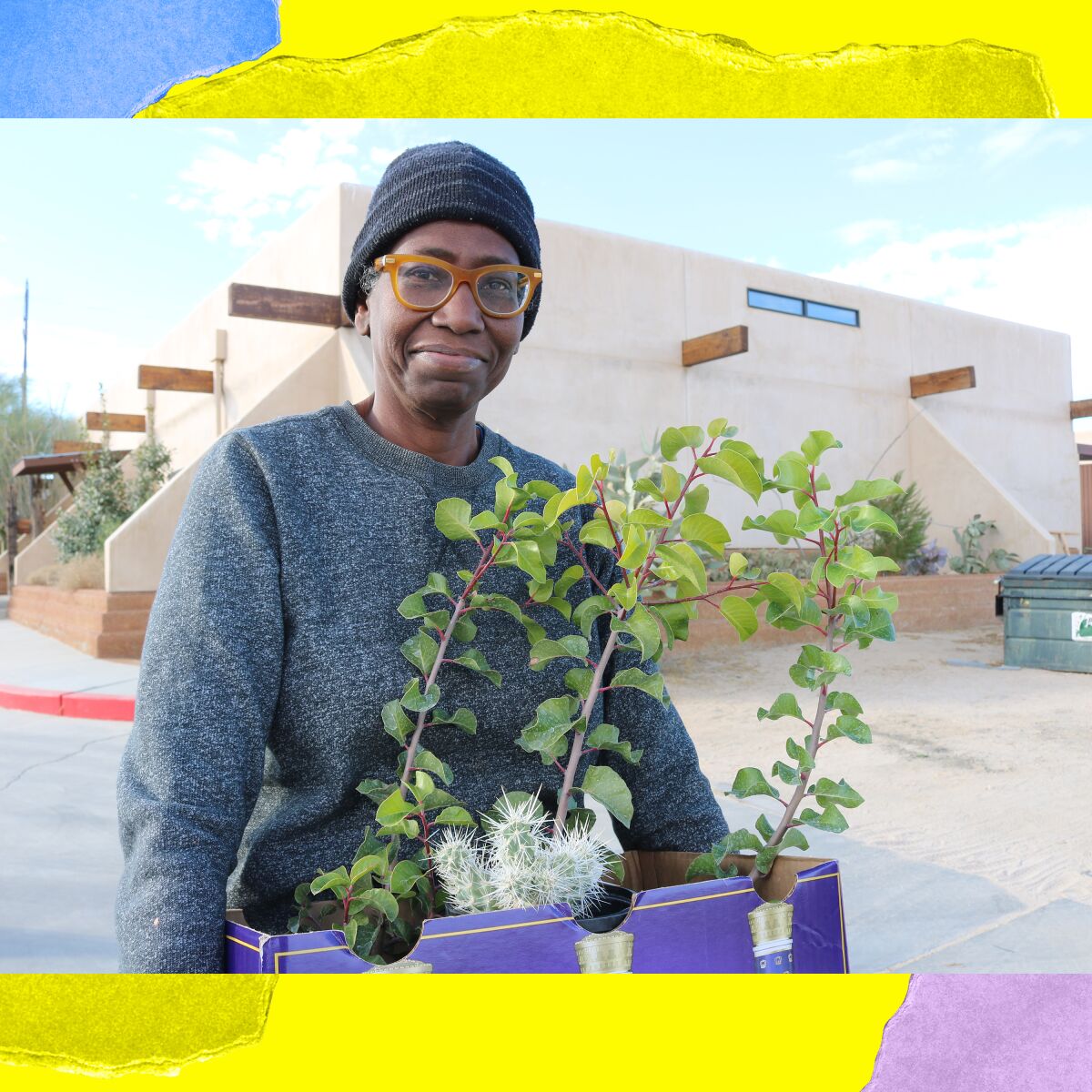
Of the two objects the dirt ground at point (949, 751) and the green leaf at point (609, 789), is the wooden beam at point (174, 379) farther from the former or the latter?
the green leaf at point (609, 789)

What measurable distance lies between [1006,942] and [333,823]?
231 cm

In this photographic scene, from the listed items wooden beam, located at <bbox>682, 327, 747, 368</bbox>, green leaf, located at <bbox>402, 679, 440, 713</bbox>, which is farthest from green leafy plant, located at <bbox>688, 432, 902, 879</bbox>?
wooden beam, located at <bbox>682, 327, 747, 368</bbox>

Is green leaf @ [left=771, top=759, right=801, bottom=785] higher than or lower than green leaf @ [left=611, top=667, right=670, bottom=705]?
lower

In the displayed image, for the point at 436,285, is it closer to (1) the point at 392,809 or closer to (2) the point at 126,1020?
(1) the point at 392,809

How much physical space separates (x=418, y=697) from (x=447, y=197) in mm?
580

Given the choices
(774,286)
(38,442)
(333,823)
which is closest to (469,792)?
(333,823)

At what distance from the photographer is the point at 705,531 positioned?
3.01 ft

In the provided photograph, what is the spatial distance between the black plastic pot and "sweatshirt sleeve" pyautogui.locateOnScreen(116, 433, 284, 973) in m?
0.36

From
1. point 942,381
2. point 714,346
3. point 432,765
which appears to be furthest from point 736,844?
point 942,381

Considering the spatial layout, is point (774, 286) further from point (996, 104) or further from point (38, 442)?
point (38, 442)

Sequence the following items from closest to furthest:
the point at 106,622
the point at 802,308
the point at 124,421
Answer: the point at 106,622, the point at 802,308, the point at 124,421

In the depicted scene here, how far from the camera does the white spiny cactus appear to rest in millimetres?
893

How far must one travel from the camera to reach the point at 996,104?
123 centimetres

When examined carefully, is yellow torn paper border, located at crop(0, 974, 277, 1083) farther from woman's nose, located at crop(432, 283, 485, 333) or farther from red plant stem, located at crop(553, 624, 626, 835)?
woman's nose, located at crop(432, 283, 485, 333)
